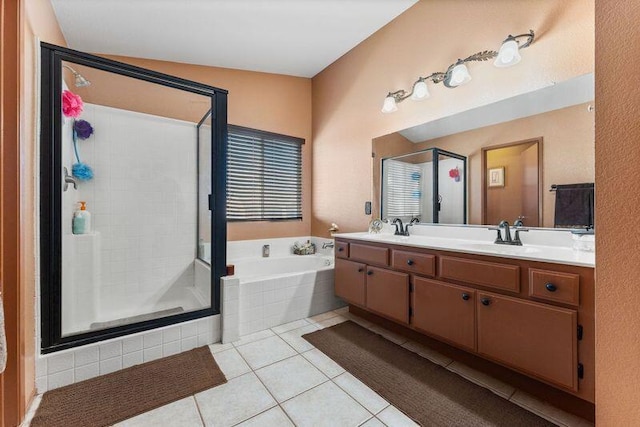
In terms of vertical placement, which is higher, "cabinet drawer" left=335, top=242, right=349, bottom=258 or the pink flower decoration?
the pink flower decoration

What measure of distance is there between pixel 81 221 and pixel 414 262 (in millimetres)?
2600

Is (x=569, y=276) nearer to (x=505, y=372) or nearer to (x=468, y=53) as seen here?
(x=505, y=372)

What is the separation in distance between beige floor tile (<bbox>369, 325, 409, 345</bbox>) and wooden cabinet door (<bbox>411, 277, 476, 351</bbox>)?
29cm

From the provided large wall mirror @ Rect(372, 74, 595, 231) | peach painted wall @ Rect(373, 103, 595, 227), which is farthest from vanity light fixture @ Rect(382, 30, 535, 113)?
peach painted wall @ Rect(373, 103, 595, 227)

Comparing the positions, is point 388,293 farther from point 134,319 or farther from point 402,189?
point 134,319

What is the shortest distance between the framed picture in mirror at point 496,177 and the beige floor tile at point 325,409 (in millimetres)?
1713

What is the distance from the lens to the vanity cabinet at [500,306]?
1232 millimetres

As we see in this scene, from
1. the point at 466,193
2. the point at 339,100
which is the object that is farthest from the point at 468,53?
the point at 339,100

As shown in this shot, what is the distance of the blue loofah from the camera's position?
2.23 metres

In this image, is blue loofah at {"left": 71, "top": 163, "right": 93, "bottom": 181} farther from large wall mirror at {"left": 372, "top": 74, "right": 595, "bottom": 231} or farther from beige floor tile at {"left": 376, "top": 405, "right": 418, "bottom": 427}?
large wall mirror at {"left": 372, "top": 74, "right": 595, "bottom": 231}

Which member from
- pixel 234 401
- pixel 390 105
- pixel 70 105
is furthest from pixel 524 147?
pixel 70 105

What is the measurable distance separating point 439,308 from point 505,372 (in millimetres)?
473

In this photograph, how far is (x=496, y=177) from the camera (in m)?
1.98

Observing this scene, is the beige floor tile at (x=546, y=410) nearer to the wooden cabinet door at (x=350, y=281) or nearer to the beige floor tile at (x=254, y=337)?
the wooden cabinet door at (x=350, y=281)
